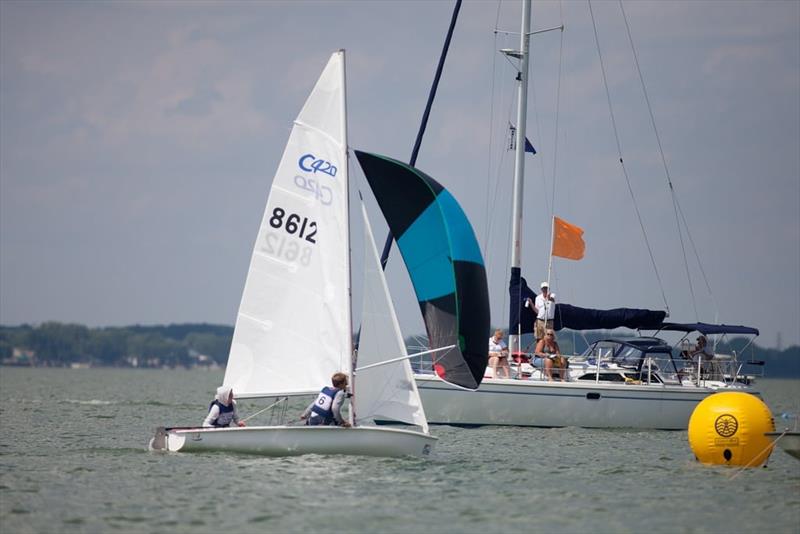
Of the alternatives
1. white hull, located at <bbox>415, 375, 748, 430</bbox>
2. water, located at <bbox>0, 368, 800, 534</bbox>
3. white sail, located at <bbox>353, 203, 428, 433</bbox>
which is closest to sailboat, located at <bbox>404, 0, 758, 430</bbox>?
white hull, located at <bbox>415, 375, 748, 430</bbox>

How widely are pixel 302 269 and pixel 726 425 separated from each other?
747 cm

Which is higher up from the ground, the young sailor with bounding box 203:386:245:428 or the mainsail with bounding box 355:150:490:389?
the mainsail with bounding box 355:150:490:389

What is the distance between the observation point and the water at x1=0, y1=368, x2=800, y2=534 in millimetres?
14086

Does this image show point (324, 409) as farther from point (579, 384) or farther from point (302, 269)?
point (579, 384)

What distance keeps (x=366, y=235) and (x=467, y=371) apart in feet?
9.39

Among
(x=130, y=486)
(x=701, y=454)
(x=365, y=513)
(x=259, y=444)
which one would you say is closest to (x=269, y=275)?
(x=259, y=444)

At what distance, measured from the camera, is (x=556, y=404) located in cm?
2766

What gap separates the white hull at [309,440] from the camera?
18.3 metres

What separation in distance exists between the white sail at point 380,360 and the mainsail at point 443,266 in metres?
0.53

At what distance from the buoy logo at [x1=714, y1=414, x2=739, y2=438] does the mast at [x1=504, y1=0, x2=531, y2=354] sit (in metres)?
10.6

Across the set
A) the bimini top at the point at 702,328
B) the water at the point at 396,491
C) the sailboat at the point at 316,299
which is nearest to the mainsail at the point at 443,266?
the sailboat at the point at 316,299

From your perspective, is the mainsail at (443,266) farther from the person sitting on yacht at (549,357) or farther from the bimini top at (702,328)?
the bimini top at (702,328)

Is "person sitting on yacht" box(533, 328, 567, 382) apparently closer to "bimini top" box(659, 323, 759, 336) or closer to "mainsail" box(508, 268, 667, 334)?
"mainsail" box(508, 268, 667, 334)

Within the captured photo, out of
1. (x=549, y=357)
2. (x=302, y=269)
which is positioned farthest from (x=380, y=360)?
(x=549, y=357)
